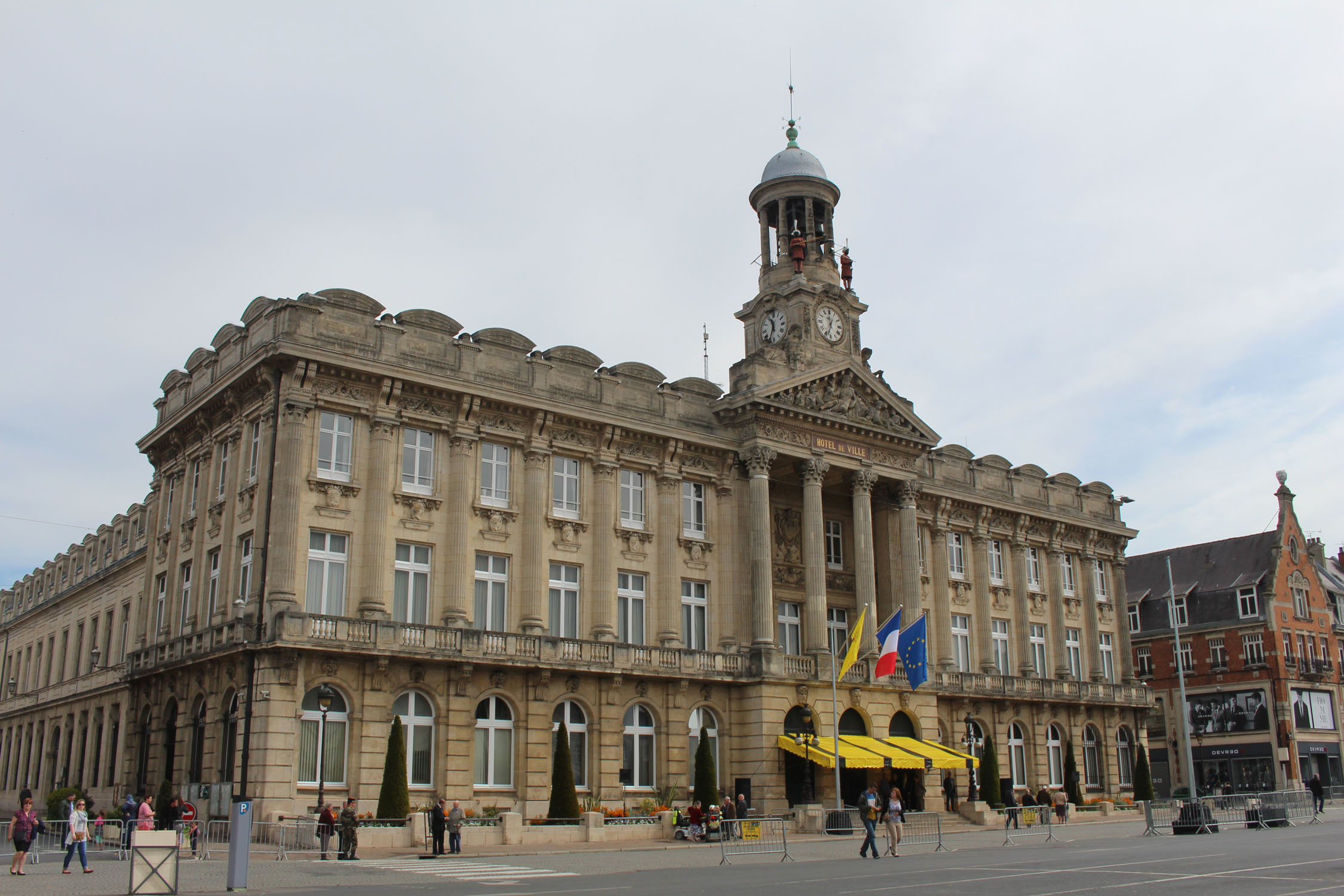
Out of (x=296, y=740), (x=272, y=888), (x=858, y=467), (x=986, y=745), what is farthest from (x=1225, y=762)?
(x=272, y=888)

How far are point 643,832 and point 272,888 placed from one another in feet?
52.9

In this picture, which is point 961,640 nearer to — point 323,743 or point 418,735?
point 418,735

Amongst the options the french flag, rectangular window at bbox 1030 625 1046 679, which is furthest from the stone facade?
rectangular window at bbox 1030 625 1046 679

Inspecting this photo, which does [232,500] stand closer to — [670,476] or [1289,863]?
[670,476]

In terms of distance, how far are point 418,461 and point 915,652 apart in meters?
21.0

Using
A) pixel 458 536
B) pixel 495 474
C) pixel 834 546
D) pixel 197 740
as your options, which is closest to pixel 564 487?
pixel 495 474

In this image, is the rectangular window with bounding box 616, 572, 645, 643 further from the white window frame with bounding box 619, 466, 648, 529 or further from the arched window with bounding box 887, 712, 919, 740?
the arched window with bounding box 887, 712, 919, 740

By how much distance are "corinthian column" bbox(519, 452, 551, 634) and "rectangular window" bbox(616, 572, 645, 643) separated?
2.85m

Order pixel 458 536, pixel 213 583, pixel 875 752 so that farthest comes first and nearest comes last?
pixel 875 752, pixel 213 583, pixel 458 536

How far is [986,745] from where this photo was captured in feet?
171

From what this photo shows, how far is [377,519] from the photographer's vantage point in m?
39.4

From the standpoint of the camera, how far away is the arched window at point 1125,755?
6406 centimetres

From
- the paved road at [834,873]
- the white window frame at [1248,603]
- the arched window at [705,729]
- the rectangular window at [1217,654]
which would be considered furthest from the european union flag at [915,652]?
the white window frame at [1248,603]

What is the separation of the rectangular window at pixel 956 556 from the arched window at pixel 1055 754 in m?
9.12
